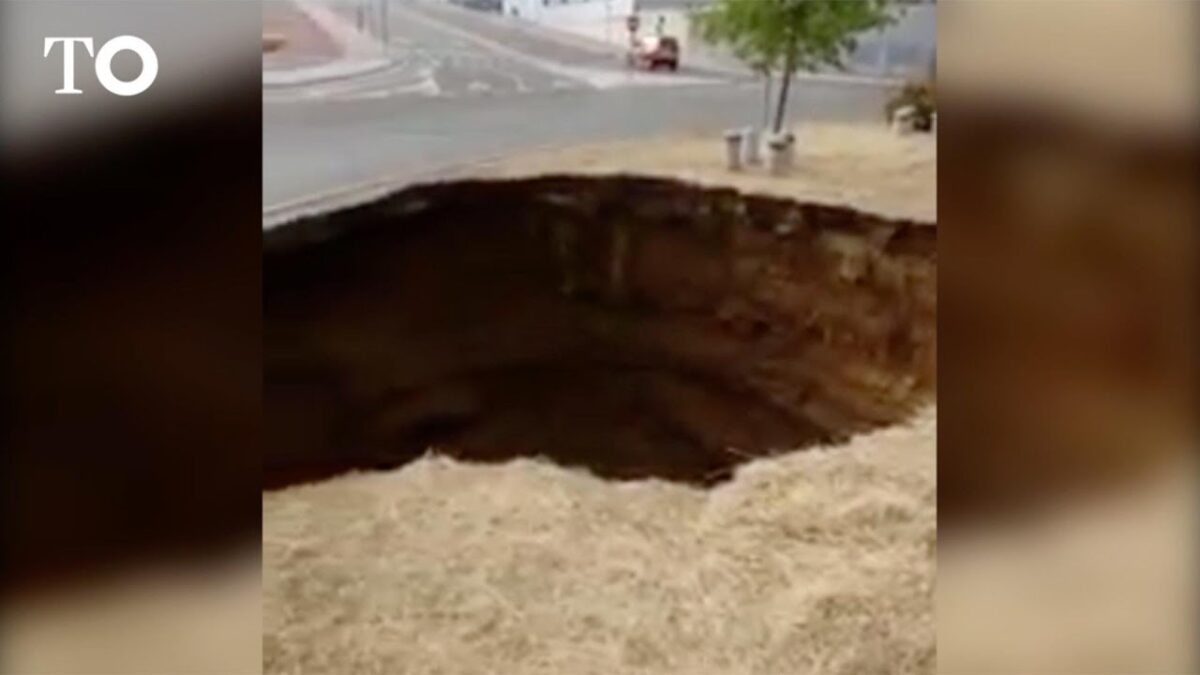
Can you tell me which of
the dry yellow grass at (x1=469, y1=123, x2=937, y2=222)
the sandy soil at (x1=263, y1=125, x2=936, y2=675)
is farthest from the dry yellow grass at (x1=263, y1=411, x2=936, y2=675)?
the dry yellow grass at (x1=469, y1=123, x2=937, y2=222)

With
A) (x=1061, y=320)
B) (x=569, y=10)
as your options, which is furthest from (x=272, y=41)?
(x=1061, y=320)

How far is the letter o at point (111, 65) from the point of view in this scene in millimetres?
1634

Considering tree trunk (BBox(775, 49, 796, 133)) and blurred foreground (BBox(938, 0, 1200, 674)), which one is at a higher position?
tree trunk (BBox(775, 49, 796, 133))

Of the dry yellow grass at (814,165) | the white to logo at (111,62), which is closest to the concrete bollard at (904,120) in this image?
the dry yellow grass at (814,165)

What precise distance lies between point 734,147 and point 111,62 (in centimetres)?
56

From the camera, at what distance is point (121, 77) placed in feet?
5.36

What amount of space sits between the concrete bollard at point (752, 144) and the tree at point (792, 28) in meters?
0.05

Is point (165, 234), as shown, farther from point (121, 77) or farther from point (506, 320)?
point (506, 320)

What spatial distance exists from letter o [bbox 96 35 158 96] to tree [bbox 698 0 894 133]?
0.49 meters

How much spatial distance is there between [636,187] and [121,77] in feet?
1.55

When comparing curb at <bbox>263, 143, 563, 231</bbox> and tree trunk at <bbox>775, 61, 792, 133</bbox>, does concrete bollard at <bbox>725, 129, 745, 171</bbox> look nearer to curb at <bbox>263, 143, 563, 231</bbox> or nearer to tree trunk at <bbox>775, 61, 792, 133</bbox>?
tree trunk at <bbox>775, 61, 792, 133</bbox>

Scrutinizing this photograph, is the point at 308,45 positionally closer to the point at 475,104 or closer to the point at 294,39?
the point at 294,39

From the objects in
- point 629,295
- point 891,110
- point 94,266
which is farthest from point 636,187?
point 94,266

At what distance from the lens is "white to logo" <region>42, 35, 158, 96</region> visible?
5.35 feet
